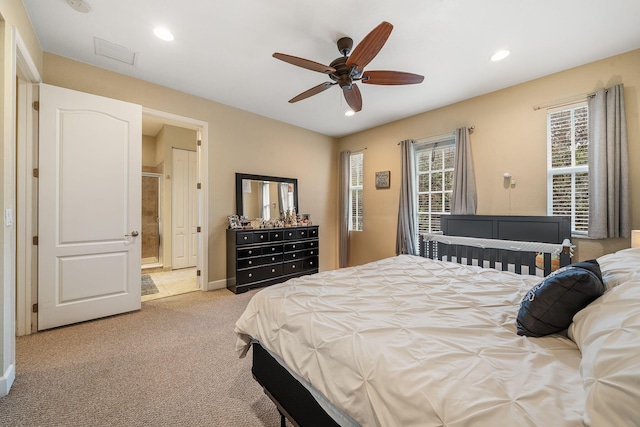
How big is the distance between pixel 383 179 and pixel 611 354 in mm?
4158

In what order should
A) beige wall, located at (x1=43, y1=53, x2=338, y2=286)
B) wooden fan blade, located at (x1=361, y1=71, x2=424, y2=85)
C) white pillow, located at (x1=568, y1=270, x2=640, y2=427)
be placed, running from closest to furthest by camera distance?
white pillow, located at (x1=568, y1=270, x2=640, y2=427)
wooden fan blade, located at (x1=361, y1=71, x2=424, y2=85)
beige wall, located at (x1=43, y1=53, x2=338, y2=286)

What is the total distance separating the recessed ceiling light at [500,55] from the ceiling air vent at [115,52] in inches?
145

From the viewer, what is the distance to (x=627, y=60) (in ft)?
8.20

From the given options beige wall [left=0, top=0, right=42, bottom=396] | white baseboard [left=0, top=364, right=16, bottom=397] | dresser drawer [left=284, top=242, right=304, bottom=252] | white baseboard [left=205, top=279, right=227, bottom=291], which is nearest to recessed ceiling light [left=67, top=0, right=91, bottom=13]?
beige wall [left=0, top=0, right=42, bottom=396]

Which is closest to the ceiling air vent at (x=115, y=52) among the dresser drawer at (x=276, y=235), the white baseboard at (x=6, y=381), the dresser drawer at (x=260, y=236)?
the dresser drawer at (x=260, y=236)

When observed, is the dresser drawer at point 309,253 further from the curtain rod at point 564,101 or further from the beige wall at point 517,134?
the curtain rod at point 564,101

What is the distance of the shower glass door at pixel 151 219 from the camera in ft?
17.6

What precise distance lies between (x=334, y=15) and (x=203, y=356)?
2998 mm

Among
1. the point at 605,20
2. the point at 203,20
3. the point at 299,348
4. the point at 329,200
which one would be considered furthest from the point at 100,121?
the point at 605,20

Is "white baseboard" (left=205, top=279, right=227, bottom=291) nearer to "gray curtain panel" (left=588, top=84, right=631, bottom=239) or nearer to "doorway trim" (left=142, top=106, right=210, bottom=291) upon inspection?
"doorway trim" (left=142, top=106, right=210, bottom=291)

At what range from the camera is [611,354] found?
2.12ft

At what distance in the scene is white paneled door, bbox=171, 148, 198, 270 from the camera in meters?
5.14

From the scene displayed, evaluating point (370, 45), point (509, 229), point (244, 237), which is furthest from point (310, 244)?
point (370, 45)

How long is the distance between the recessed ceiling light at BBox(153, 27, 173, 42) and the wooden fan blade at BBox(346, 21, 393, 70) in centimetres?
166
